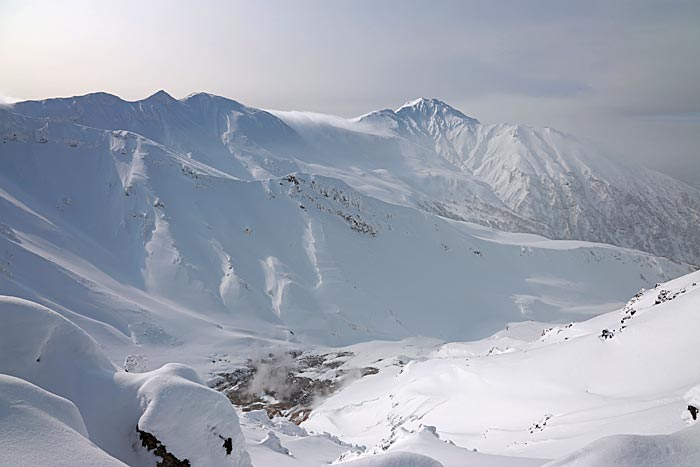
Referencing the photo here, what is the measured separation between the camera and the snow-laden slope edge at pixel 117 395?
850cm

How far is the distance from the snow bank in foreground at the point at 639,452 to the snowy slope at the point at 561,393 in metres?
0.04

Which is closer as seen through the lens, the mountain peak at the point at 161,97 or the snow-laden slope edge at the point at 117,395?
the snow-laden slope edge at the point at 117,395

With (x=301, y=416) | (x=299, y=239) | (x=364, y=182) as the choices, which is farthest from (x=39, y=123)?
(x=364, y=182)

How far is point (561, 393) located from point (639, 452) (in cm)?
1517

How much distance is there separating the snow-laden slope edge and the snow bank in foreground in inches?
254

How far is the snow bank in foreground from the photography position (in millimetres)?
4895

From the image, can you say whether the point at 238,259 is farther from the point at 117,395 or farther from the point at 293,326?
the point at 117,395

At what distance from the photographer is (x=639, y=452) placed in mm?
5020

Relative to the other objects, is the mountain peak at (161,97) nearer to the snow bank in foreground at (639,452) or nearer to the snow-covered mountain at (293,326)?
the snow-covered mountain at (293,326)

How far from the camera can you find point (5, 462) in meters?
4.77

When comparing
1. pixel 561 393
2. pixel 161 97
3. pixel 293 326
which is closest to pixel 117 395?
pixel 561 393

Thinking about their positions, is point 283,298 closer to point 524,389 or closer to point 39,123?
point 524,389

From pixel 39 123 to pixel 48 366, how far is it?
82.9m

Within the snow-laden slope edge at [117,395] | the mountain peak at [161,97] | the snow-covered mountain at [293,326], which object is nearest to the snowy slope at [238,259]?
the snow-covered mountain at [293,326]
